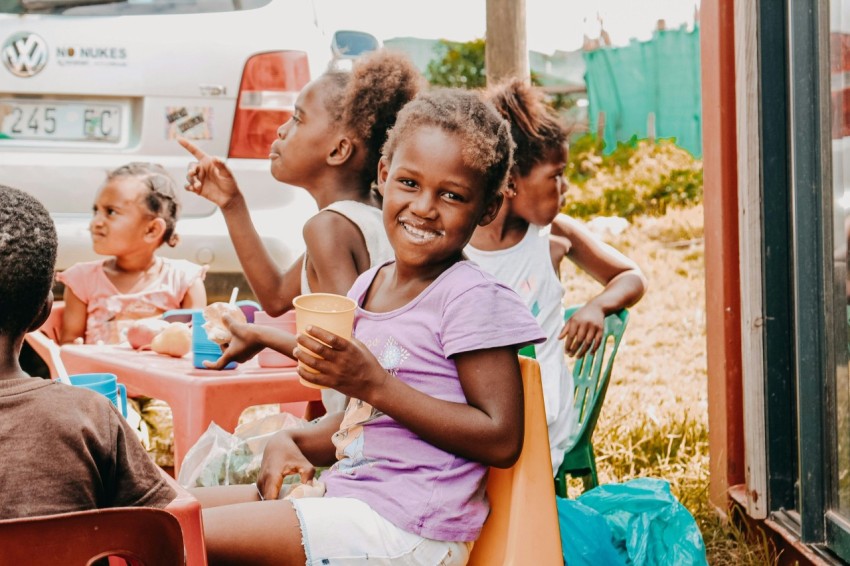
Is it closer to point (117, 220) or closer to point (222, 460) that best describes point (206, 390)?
point (222, 460)

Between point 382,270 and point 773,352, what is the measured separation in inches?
47.9

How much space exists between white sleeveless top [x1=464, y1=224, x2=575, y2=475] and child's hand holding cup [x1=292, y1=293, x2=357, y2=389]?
134 centimetres

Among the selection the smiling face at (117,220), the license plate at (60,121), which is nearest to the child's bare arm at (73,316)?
the smiling face at (117,220)

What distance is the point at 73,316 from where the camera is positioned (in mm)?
4125

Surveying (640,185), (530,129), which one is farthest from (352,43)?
(640,185)

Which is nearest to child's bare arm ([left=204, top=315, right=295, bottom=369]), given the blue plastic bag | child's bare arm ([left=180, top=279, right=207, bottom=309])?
the blue plastic bag

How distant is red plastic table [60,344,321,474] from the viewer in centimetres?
275

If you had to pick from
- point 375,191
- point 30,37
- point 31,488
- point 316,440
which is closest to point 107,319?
point 30,37

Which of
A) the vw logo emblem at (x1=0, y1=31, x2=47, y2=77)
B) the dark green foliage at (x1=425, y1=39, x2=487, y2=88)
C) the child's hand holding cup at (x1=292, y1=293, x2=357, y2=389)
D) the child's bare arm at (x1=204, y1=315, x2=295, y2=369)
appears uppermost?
the dark green foliage at (x1=425, y1=39, x2=487, y2=88)

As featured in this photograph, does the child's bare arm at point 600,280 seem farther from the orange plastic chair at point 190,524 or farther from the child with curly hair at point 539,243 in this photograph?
the orange plastic chair at point 190,524

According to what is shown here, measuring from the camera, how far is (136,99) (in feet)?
14.8

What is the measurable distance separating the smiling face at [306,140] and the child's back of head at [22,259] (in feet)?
4.22

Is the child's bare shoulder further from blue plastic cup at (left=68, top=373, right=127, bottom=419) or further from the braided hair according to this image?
the braided hair

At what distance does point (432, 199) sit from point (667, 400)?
3.05 metres
